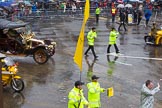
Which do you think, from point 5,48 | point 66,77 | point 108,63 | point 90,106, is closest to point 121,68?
point 108,63

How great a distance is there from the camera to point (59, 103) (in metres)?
13.2

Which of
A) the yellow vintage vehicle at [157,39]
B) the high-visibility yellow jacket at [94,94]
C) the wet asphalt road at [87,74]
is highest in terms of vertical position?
the high-visibility yellow jacket at [94,94]

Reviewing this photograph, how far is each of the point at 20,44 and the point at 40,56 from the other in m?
1.10

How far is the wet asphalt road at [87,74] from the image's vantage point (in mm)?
13552

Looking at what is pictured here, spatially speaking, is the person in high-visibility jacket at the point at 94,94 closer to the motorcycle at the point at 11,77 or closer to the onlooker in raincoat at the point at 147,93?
the onlooker in raincoat at the point at 147,93

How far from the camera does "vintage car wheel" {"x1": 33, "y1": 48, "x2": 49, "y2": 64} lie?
18.7 metres

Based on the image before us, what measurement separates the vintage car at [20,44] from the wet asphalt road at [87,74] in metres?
0.48

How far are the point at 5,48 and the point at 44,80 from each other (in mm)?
4057

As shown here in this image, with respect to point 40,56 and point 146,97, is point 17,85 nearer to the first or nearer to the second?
point 40,56

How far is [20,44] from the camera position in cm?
1878

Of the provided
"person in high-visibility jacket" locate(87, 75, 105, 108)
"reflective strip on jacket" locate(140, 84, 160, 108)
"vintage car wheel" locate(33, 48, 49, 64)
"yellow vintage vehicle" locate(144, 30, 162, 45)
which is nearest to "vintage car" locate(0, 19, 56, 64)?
"vintage car wheel" locate(33, 48, 49, 64)

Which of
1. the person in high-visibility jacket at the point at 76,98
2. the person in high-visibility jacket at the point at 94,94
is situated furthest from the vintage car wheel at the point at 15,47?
the person in high-visibility jacket at the point at 76,98

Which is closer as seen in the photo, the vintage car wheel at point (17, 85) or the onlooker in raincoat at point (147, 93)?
the onlooker in raincoat at point (147, 93)

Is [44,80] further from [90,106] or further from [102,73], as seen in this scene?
[90,106]
